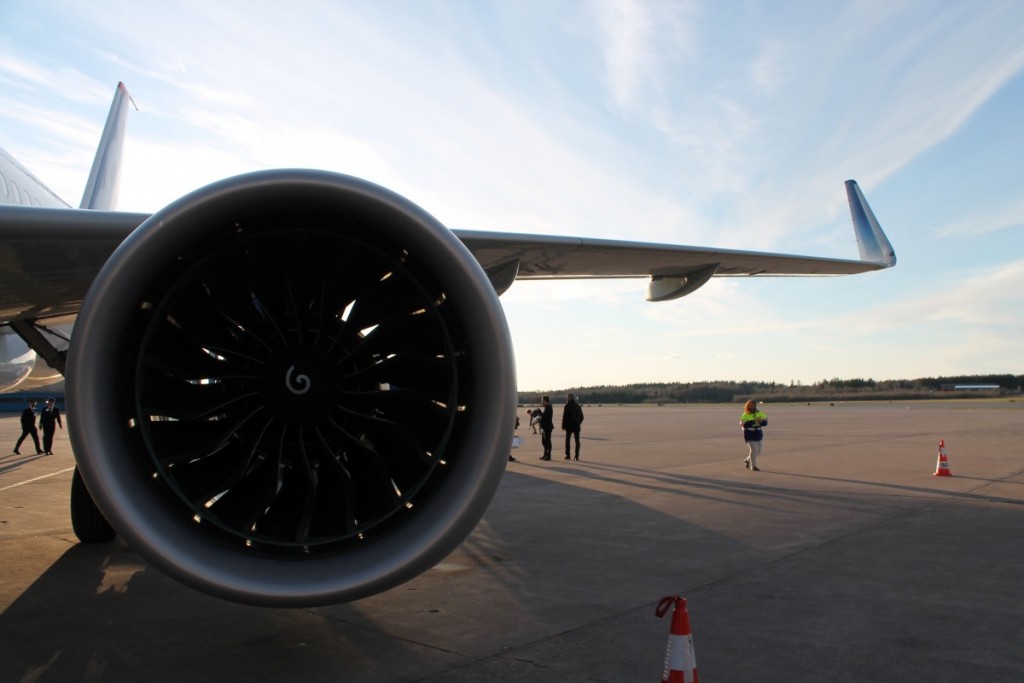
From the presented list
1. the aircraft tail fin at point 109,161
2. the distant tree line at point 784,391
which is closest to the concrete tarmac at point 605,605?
the aircraft tail fin at point 109,161

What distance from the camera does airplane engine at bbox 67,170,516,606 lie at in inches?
121

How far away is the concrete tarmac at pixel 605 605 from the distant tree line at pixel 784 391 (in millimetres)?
76277

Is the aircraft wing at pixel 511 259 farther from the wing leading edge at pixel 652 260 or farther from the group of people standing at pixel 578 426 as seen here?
the group of people standing at pixel 578 426

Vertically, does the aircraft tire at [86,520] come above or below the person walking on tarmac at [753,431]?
below

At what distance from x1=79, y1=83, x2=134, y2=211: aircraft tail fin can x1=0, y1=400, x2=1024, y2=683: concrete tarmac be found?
4.51 metres

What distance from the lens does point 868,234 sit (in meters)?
8.80

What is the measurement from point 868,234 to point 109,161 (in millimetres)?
10479

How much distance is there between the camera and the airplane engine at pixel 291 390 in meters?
3.07

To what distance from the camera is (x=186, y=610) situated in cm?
461

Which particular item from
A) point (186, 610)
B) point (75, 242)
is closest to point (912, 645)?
point (186, 610)

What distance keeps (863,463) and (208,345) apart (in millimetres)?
11761

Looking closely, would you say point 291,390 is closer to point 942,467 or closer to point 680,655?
point 680,655

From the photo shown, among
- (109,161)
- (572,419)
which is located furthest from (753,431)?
(109,161)

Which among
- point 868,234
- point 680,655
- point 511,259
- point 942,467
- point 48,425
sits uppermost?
point 868,234
